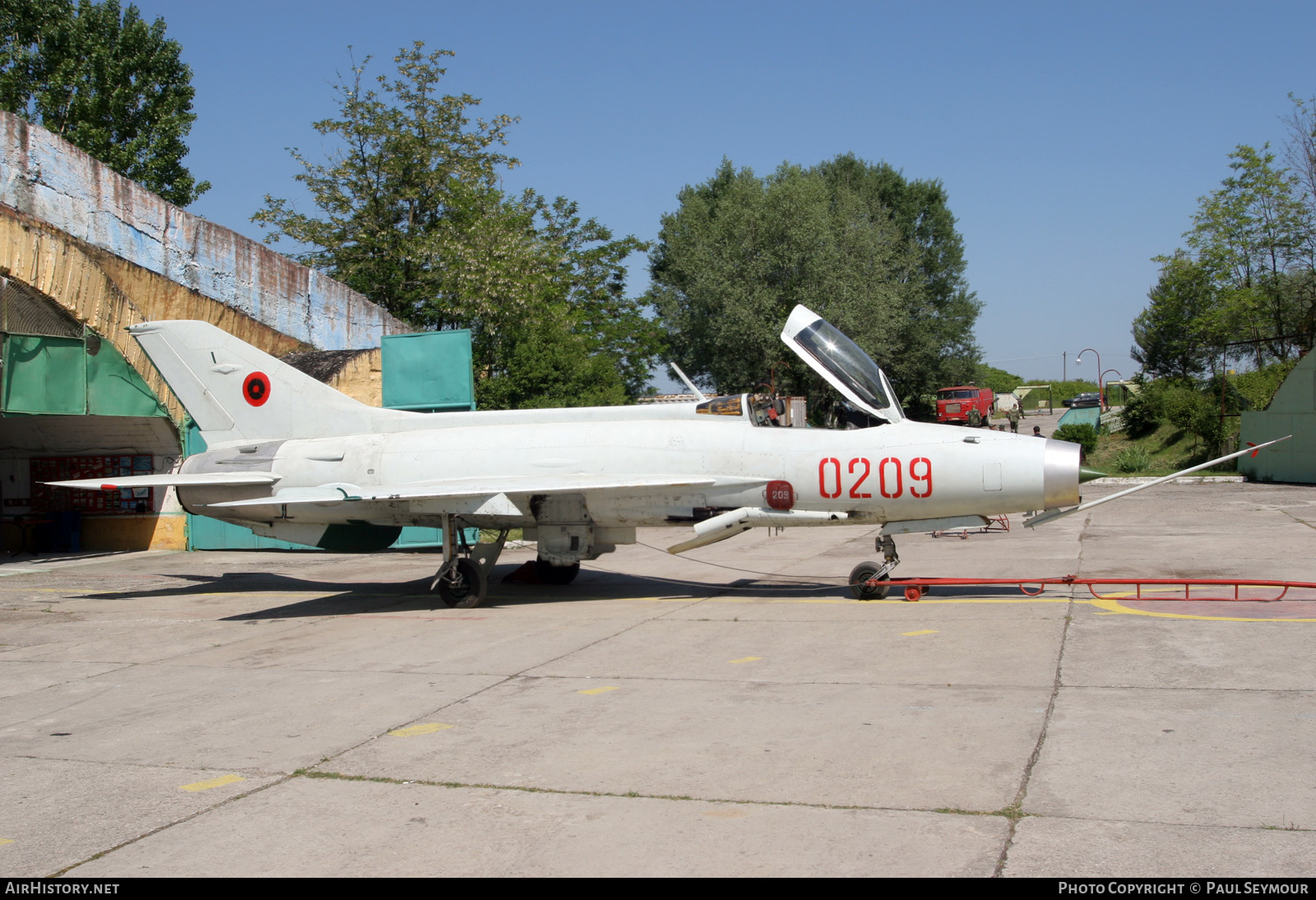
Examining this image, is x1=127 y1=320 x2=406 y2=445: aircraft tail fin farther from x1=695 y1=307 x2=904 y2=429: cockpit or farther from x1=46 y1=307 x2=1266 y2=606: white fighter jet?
x1=695 y1=307 x2=904 y2=429: cockpit

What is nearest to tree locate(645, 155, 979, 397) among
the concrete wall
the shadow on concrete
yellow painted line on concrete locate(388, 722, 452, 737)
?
the concrete wall

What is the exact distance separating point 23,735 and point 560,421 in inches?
279

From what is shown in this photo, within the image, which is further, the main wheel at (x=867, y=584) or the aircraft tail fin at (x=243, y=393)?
the aircraft tail fin at (x=243, y=393)

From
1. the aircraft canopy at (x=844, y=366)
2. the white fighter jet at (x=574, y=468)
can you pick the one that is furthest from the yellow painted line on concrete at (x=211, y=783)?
the aircraft canopy at (x=844, y=366)

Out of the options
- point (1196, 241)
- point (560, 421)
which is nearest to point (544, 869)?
point (560, 421)

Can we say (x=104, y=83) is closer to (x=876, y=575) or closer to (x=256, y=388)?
(x=256, y=388)

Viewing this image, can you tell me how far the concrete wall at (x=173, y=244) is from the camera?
19.3 m

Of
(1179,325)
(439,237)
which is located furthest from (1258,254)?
(439,237)

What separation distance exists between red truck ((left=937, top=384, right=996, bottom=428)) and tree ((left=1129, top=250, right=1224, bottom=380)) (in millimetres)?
8811

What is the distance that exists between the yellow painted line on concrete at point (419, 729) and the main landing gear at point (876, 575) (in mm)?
5982

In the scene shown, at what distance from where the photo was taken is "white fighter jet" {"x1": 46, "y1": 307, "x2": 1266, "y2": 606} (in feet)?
36.4

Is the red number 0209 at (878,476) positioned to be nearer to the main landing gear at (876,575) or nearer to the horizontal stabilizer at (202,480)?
the main landing gear at (876,575)

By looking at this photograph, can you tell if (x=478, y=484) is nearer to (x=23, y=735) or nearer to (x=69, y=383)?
(x=23, y=735)

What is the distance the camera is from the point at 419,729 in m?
6.99
